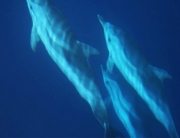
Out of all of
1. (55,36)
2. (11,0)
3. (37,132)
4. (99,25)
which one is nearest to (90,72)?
(55,36)

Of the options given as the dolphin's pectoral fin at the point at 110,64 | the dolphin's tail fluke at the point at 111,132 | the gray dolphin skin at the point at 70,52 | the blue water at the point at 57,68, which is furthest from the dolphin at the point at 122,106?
the gray dolphin skin at the point at 70,52

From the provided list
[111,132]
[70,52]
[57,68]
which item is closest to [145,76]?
[111,132]

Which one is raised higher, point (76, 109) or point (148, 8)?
point (148, 8)

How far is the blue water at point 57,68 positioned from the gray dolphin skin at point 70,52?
2.20 m

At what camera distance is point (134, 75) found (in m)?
8.27

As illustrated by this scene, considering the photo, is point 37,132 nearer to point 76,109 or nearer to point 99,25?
point 76,109

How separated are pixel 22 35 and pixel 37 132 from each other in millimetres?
2969

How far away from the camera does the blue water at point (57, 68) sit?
9594mm

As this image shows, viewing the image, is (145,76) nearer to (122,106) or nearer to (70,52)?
(122,106)

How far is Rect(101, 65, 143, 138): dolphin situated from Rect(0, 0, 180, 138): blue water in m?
0.55

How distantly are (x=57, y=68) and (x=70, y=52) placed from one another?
2.74m

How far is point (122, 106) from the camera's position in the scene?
29.1 ft

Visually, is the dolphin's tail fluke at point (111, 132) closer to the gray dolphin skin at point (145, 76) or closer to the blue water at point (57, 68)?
the gray dolphin skin at point (145, 76)

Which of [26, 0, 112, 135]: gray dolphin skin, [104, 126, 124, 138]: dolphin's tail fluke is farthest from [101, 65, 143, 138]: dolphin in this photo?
[26, 0, 112, 135]: gray dolphin skin
